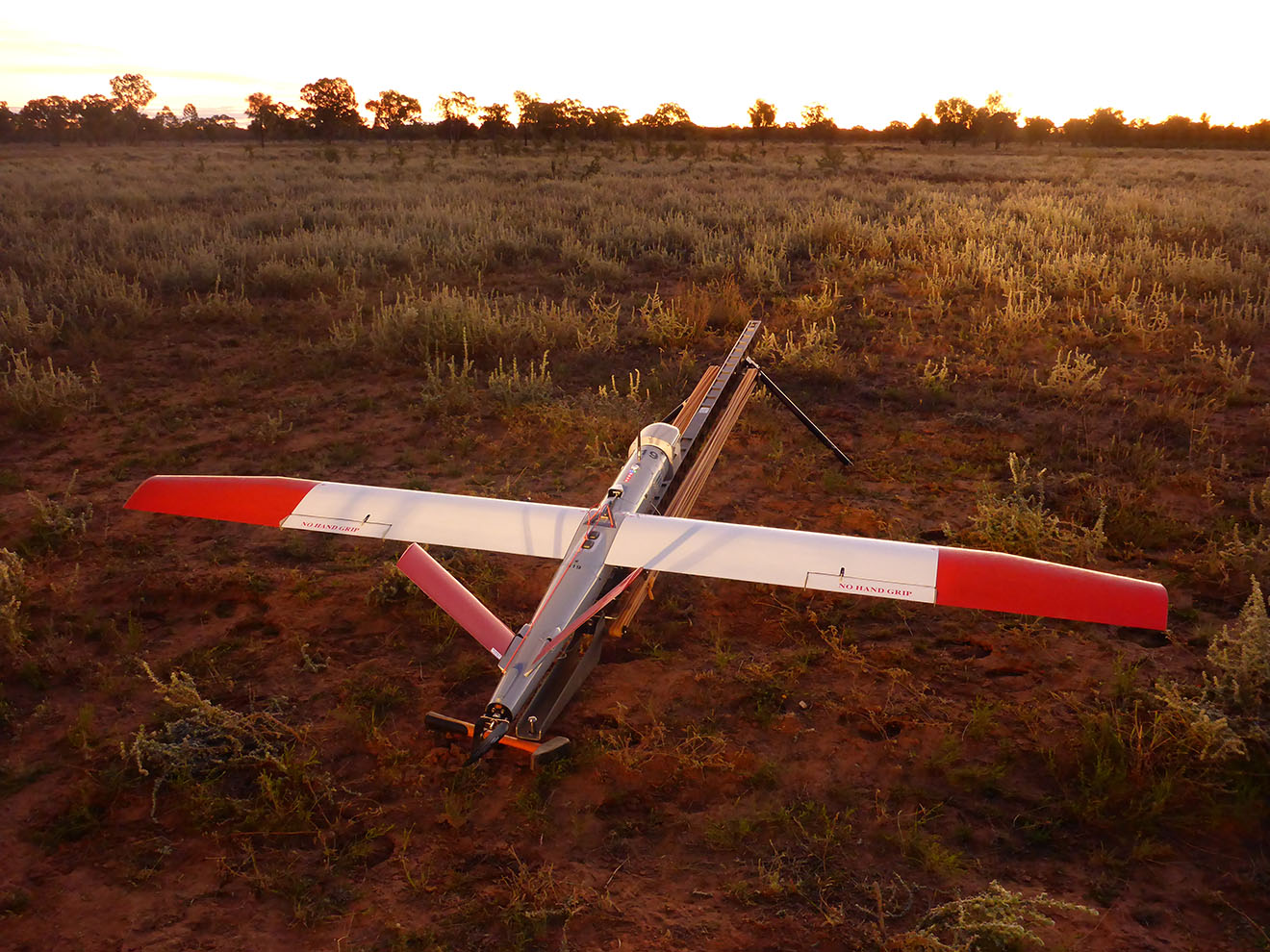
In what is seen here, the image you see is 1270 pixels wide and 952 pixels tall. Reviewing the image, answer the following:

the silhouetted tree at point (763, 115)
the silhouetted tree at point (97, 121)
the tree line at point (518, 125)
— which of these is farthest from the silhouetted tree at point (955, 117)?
the silhouetted tree at point (97, 121)

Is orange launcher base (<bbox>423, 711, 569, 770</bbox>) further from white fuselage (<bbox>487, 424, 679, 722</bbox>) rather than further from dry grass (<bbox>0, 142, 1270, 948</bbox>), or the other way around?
white fuselage (<bbox>487, 424, 679, 722</bbox>)

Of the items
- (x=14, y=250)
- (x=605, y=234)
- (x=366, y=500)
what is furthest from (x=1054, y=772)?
(x=14, y=250)

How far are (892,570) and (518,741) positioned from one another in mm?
1982

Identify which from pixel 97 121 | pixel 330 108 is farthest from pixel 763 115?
pixel 97 121

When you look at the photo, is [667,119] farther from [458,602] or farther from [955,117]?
[458,602]

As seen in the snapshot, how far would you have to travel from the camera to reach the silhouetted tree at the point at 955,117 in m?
55.4

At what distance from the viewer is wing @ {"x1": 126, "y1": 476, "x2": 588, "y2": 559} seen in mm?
3891

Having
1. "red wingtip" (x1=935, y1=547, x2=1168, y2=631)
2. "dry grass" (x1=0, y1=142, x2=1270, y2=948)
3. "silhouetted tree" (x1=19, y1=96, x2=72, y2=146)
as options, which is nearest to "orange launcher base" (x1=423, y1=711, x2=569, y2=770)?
"dry grass" (x1=0, y1=142, x2=1270, y2=948)

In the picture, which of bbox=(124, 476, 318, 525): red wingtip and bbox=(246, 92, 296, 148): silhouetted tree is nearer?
bbox=(124, 476, 318, 525): red wingtip

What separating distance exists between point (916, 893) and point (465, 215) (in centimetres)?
1602

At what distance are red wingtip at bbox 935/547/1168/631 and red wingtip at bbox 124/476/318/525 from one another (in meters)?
3.37

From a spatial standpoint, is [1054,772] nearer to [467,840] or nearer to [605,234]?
[467,840]

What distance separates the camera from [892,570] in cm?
335

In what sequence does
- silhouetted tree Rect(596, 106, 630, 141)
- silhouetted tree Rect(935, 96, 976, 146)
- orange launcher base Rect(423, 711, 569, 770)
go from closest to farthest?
orange launcher base Rect(423, 711, 569, 770)
silhouetted tree Rect(596, 106, 630, 141)
silhouetted tree Rect(935, 96, 976, 146)
